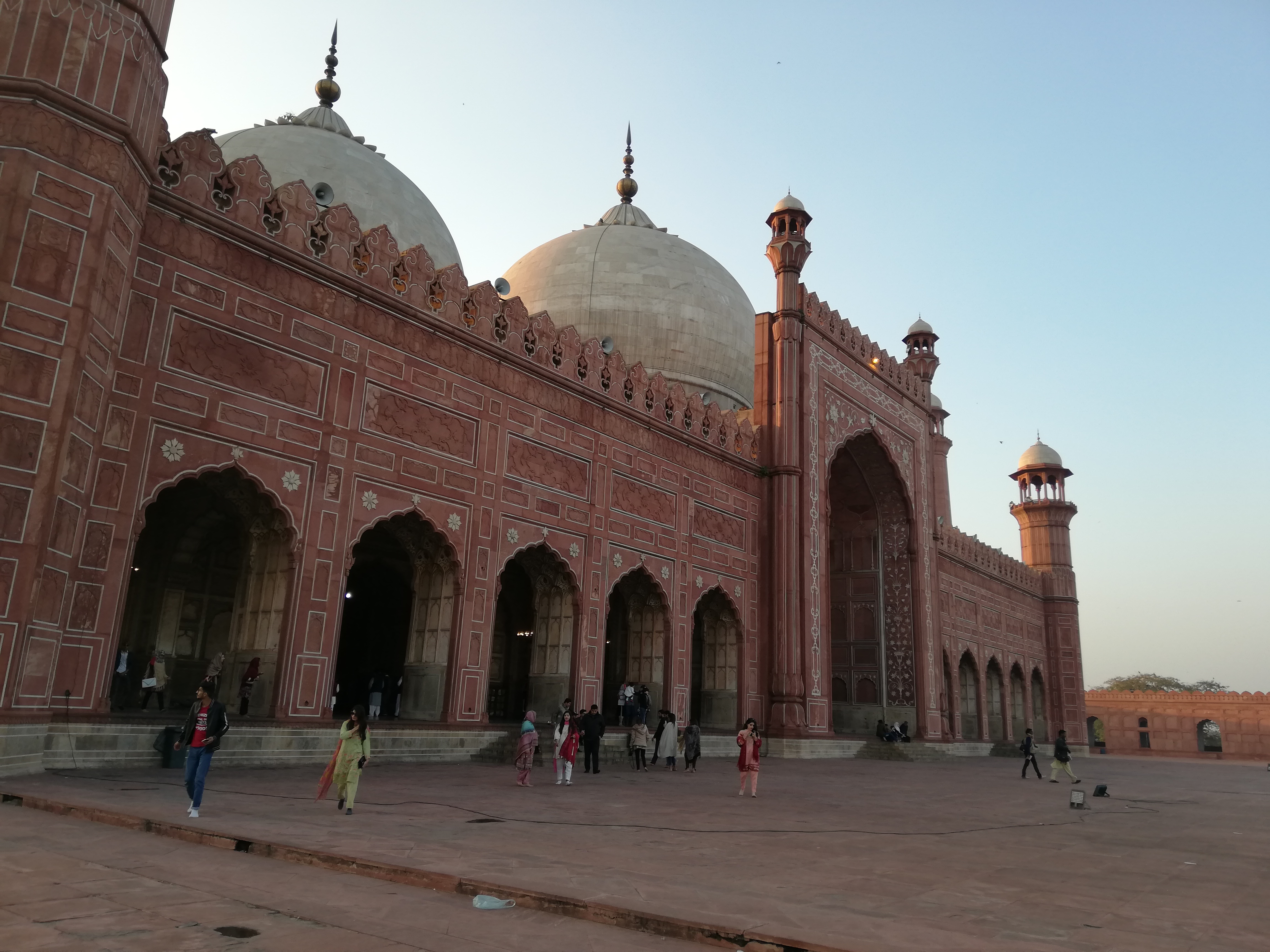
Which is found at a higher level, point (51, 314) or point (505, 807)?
point (51, 314)

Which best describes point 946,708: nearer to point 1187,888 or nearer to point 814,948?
point 1187,888

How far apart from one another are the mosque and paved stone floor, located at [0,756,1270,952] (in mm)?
2547

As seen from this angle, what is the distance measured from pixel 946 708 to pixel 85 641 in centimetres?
2534

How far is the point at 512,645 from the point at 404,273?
8.81m

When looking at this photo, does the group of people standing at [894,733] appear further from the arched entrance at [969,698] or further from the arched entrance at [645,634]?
the arched entrance at [969,698]

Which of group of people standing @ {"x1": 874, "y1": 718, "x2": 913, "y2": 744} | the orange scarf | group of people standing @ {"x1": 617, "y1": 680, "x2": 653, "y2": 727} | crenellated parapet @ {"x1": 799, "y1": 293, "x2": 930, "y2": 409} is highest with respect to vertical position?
crenellated parapet @ {"x1": 799, "y1": 293, "x2": 930, "y2": 409}

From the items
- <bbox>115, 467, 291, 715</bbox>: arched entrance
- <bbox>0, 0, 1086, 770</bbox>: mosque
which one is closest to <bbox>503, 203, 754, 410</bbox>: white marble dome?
<bbox>0, 0, 1086, 770</bbox>: mosque

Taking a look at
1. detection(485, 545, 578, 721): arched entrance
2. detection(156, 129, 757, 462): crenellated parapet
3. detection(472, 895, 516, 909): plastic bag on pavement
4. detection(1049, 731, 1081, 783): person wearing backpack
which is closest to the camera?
detection(472, 895, 516, 909): plastic bag on pavement

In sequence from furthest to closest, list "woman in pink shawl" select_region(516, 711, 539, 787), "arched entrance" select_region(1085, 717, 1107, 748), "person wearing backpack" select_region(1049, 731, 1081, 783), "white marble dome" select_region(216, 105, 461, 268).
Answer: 1. "arched entrance" select_region(1085, 717, 1107, 748)
2. "white marble dome" select_region(216, 105, 461, 268)
3. "person wearing backpack" select_region(1049, 731, 1081, 783)
4. "woman in pink shawl" select_region(516, 711, 539, 787)

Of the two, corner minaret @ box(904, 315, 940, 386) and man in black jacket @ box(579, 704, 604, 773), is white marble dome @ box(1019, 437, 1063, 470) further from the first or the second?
man in black jacket @ box(579, 704, 604, 773)

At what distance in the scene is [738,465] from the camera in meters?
20.2

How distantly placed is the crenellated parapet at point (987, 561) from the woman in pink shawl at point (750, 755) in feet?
66.8

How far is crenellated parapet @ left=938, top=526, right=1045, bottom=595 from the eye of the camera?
101 feet

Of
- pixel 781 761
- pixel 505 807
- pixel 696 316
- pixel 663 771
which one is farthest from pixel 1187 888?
pixel 696 316
